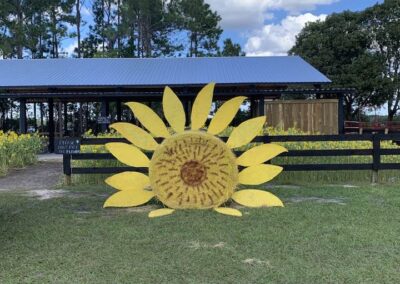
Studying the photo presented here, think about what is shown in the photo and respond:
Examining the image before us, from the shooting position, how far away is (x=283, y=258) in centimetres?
436

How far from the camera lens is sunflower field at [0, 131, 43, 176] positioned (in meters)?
11.0

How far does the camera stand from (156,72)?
65.5 ft

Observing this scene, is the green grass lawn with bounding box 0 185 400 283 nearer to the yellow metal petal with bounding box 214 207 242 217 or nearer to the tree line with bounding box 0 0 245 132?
the yellow metal petal with bounding box 214 207 242 217

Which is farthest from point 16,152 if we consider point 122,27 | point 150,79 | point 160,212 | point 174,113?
point 122,27

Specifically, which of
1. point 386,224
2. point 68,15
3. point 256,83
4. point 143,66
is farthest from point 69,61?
point 386,224

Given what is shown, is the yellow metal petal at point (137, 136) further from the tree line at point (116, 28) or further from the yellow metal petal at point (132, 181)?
the tree line at point (116, 28)

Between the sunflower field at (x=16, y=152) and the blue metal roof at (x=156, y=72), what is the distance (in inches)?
211

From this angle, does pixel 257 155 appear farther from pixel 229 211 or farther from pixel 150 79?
pixel 150 79

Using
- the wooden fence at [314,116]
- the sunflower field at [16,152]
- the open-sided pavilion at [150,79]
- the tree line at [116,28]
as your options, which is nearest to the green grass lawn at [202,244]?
the sunflower field at [16,152]

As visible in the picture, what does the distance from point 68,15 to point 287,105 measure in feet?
85.6

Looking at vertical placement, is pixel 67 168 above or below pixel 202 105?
below

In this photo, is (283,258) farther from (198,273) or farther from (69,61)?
(69,61)

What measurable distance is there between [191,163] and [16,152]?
23.1ft

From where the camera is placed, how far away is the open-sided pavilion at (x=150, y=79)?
17375mm
